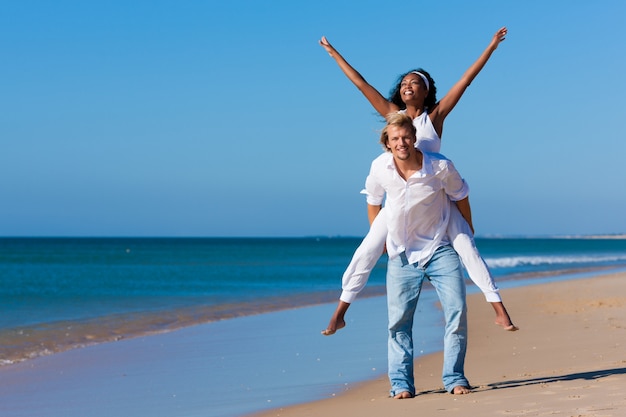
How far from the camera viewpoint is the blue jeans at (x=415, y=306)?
5773 mm

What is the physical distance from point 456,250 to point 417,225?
33 cm

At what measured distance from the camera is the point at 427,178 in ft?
18.1

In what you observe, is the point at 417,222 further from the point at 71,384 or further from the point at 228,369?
the point at 71,384

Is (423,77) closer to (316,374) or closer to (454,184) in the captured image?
(454,184)

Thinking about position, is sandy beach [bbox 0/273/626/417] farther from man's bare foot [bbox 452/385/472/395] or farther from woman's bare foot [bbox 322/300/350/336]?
woman's bare foot [bbox 322/300/350/336]

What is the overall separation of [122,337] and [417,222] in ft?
25.1

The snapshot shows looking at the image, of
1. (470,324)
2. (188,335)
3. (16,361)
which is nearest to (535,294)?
(470,324)

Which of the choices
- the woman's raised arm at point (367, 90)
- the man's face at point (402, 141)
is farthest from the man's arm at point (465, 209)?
the woman's raised arm at point (367, 90)

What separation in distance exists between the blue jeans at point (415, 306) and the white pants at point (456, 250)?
0.30 feet

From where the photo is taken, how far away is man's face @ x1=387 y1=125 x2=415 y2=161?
5.46 meters

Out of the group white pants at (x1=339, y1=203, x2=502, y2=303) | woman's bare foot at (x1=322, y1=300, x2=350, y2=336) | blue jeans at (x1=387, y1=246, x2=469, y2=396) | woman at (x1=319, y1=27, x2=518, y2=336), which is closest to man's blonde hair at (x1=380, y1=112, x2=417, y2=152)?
woman at (x1=319, y1=27, x2=518, y2=336)

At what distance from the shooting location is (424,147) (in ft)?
18.9

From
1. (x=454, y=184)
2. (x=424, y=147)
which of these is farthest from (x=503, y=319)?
(x=424, y=147)

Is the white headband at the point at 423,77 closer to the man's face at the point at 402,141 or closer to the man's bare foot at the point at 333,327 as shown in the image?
the man's face at the point at 402,141
